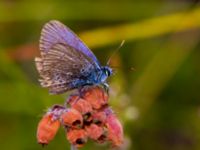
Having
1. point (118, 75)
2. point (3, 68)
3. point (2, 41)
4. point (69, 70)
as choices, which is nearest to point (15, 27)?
point (2, 41)

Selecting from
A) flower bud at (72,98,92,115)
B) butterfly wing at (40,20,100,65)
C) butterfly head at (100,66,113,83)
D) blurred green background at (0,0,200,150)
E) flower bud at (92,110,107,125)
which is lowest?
blurred green background at (0,0,200,150)

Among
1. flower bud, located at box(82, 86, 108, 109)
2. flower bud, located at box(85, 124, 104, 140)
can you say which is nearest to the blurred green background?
flower bud, located at box(82, 86, 108, 109)

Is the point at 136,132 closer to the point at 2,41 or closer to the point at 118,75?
the point at 118,75

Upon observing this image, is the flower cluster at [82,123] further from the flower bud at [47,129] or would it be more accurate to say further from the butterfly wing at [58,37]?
the butterfly wing at [58,37]

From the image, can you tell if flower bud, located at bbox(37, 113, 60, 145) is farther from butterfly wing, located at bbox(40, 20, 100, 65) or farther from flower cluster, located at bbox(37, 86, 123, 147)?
butterfly wing, located at bbox(40, 20, 100, 65)

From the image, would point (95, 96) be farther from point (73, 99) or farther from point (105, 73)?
point (105, 73)
